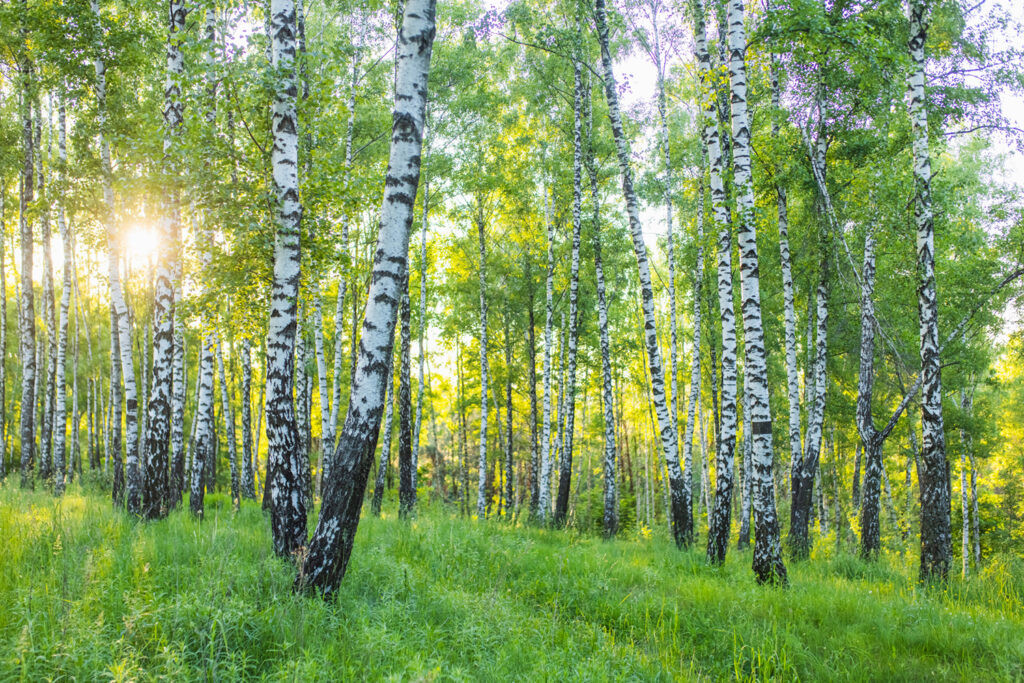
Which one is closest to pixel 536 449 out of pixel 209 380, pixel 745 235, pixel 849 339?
pixel 849 339

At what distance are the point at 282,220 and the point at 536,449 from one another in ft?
53.8

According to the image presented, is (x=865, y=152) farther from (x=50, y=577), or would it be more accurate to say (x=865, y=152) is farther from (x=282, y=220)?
(x=50, y=577)

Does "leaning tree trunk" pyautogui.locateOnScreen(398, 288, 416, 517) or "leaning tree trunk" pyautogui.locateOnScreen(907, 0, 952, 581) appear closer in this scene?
"leaning tree trunk" pyautogui.locateOnScreen(907, 0, 952, 581)

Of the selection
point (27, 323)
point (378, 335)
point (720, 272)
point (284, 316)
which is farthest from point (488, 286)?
point (378, 335)

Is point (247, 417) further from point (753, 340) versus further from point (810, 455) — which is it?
point (810, 455)

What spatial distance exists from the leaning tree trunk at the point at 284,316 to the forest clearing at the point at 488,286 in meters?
0.04

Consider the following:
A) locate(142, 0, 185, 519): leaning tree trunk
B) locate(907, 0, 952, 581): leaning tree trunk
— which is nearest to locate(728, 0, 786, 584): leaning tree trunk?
locate(907, 0, 952, 581): leaning tree trunk

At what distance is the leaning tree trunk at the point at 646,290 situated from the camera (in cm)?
938

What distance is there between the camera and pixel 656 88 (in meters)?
16.3

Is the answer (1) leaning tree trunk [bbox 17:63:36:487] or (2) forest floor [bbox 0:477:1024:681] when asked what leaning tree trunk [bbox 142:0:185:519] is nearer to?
(2) forest floor [bbox 0:477:1024:681]

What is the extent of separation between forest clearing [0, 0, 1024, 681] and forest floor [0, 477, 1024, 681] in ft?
0.13

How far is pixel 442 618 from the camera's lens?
4430 mm

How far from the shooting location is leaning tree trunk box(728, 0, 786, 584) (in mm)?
6793

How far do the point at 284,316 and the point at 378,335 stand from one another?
1831 millimetres
